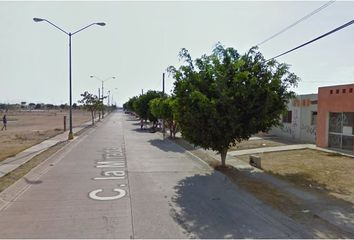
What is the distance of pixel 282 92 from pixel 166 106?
49.9 ft

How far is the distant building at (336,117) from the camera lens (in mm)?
18734

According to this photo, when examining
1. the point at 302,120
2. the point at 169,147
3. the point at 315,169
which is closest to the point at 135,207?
the point at 315,169

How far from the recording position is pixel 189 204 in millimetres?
8289

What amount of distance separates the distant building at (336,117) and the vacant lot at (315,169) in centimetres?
184

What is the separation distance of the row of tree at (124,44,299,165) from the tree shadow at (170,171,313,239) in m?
2.72

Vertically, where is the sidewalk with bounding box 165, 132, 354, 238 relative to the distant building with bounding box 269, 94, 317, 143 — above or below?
below

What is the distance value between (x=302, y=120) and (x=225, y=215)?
20.7 meters

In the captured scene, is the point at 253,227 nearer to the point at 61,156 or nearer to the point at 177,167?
the point at 177,167

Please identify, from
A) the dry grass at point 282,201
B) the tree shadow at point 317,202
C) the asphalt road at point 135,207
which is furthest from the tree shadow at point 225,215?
the tree shadow at point 317,202

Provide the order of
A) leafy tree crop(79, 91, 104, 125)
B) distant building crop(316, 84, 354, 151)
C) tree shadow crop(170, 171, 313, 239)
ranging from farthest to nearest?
leafy tree crop(79, 91, 104, 125)
distant building crop(316, 84, 354, 151)
tree shadow crop(170, 171, 313, 239)

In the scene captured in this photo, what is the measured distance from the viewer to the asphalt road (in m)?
6.41

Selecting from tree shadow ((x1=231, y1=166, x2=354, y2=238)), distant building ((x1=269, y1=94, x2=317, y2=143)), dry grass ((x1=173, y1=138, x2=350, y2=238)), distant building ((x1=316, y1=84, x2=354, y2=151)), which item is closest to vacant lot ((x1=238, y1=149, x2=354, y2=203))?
tree shadow ((x1=231, y1=166, x2=354, y2=238))

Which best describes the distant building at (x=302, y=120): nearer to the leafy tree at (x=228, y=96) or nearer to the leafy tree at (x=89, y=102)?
the leafy tree at (x=228, y=96)

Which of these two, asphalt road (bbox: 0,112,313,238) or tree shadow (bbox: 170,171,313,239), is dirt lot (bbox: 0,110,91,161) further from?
tree shadow (bbox: 170,171,313,239)
